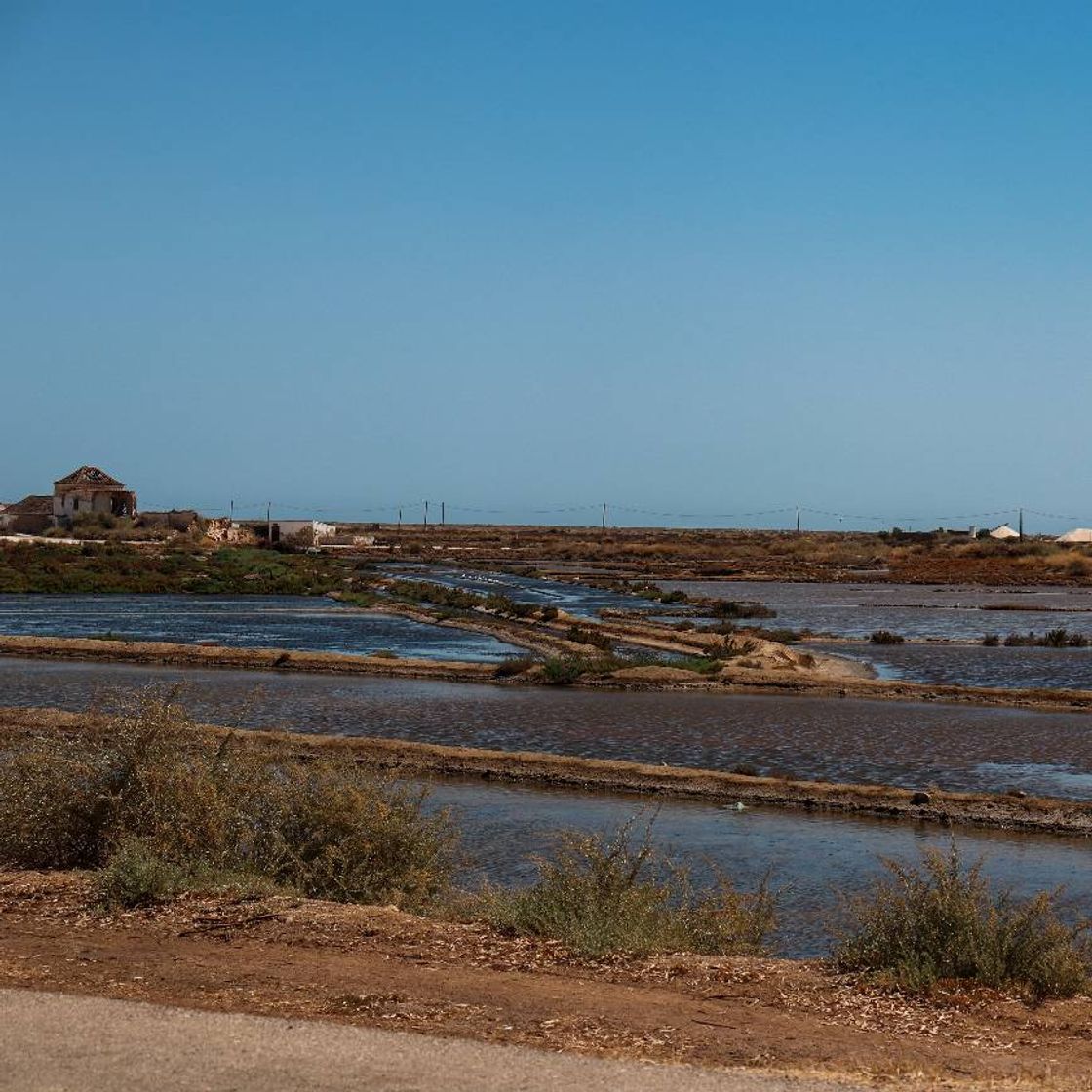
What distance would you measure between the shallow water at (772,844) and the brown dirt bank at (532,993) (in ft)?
13.1

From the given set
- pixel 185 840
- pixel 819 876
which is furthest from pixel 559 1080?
pixel 819 876

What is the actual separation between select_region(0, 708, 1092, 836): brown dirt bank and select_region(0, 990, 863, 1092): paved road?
9843 mm

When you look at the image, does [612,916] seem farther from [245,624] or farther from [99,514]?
[99,514]

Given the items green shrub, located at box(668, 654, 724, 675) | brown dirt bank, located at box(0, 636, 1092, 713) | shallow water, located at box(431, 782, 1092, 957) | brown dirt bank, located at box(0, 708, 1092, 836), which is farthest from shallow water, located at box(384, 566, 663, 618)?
shallow water, located at box(431, 782, 1092, 957)

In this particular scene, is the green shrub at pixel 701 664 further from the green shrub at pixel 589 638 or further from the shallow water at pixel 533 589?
the shallow water at pixel 533 589

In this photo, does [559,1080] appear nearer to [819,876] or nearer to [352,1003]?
[352,1003]

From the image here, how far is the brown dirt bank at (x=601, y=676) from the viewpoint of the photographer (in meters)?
29.8

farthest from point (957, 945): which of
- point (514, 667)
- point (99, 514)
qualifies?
point (99, 514)

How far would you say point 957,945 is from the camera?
8.23 m

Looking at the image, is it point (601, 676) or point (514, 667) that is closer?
point (601, 676)

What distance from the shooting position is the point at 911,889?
868cm

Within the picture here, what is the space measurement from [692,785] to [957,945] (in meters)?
11.2

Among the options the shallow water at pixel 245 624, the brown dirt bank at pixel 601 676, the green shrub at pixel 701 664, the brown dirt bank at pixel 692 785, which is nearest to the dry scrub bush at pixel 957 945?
the brown dirt bank at pixel 692 785

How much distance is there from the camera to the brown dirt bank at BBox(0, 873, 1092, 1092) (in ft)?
22.4
